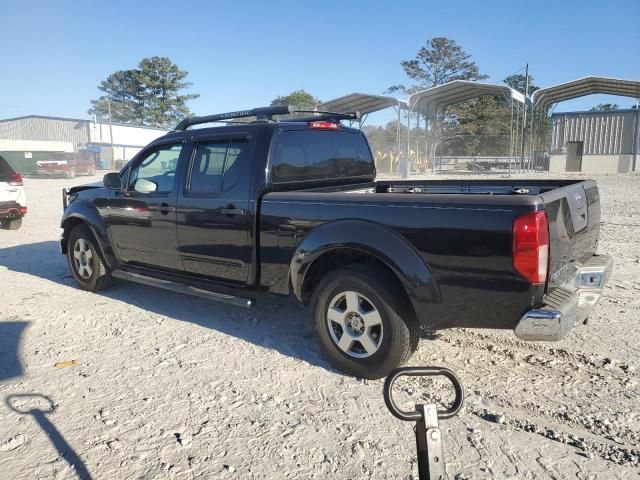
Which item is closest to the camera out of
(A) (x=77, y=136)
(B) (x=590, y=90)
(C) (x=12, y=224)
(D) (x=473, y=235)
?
(D) (x=473, y=235)

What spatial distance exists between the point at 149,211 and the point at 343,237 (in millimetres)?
2491

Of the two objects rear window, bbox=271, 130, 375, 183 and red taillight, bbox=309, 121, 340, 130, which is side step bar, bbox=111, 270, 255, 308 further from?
red taillight, bbox=309, 121, 340, 130

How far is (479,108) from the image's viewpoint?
159ft

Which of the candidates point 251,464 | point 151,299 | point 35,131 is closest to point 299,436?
point 251,464

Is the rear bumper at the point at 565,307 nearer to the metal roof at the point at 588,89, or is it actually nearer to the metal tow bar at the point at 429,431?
the metal tow bar at the point at 429,431

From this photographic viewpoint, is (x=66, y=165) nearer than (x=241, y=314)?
No

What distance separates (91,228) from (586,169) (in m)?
33.3

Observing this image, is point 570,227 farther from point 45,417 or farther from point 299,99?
point 299,99

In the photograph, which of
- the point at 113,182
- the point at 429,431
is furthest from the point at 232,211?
the point at 429,431

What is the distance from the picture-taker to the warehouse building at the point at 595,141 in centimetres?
3072

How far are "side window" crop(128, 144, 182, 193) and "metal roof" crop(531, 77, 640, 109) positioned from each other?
28.2 metres

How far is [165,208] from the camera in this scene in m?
4.93

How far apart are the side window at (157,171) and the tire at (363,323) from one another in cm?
219

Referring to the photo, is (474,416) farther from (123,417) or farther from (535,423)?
(123,417)
